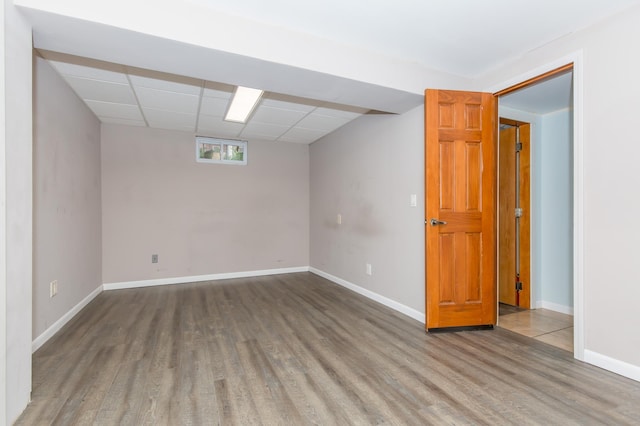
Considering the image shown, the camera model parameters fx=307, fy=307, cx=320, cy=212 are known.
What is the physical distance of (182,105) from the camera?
3748 mm

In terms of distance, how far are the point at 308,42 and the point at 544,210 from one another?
3391mm

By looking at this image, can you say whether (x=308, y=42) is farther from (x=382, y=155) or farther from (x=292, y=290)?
(x=292, y=290)

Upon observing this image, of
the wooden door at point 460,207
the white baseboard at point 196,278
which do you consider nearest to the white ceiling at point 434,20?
the wooden door at point 460,207

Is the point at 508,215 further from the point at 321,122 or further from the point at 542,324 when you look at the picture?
the point at 321,122

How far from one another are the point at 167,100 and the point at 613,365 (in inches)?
186

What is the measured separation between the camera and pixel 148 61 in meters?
2.25

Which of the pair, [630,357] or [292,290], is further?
[292,290]

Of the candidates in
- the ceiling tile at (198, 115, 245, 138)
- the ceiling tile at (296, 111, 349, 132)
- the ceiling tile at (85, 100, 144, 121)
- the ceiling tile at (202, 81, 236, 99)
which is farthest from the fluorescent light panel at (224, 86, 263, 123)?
the ceiling tile at (85, 100, 144, 121)

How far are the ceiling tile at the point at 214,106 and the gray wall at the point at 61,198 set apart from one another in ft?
4.37

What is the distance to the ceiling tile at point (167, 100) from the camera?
3367mm

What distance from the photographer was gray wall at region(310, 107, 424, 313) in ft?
10.8

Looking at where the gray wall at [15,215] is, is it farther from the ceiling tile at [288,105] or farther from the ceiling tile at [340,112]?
the ceiling tile at [340,112]

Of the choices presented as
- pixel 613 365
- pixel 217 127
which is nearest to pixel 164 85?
pixel 217 127

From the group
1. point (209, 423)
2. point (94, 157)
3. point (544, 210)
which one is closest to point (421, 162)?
point (544, 210)
